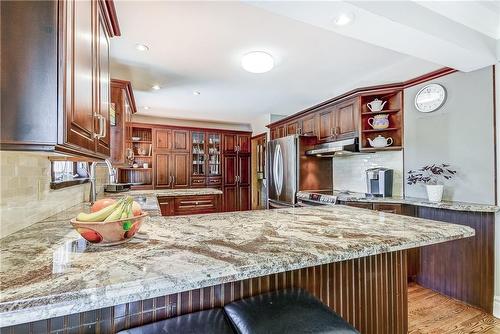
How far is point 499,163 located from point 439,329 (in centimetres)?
150

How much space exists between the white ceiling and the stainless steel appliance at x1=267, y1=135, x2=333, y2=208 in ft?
2.94

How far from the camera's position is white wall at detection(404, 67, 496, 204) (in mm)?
2275

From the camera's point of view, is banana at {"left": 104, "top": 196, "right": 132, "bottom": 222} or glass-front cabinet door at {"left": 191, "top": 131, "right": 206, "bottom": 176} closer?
banana at {"left": 104, "top": 196, "right": 132, "bottom": 222}

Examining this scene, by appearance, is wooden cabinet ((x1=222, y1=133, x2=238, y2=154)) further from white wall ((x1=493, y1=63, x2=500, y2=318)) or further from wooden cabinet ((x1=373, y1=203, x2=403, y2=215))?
white wall ((x1=493, y1=63, x2=500, y2=318))

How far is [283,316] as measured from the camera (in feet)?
2.80

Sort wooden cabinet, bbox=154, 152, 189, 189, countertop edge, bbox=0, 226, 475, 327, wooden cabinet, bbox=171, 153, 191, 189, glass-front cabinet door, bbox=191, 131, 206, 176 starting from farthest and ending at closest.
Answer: glass-front cabinet door, bbox=191, 131, 206, 176 → wooden cabinet, bbox=171, 153, 191, 189 → wooden cabinet, bbox=154, 152, 189, 189 → countertop edge, bbox=0, 226, 475, 327

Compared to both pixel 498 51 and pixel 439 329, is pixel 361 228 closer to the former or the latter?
pixel 439 329

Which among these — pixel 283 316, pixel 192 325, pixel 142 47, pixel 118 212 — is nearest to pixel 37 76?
pixel 118 212

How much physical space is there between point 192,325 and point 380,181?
2.95 meters

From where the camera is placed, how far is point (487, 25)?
2.14 meters

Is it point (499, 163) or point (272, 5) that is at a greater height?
point (272, 5)

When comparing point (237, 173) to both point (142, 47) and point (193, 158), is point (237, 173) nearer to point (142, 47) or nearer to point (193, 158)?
point (193, 158)

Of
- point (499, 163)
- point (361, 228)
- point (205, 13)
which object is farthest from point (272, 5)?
point (499, 163)

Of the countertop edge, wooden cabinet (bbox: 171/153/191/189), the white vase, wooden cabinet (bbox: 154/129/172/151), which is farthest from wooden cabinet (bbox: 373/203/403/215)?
wooden cabinet (bbox: 154/129/172/151)
